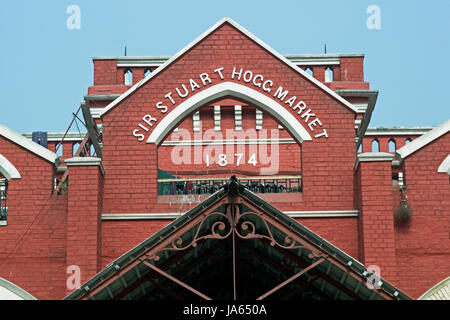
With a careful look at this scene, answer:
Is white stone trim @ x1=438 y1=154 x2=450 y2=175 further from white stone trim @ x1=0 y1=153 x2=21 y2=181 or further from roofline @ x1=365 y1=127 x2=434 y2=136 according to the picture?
white stone trim @ x1=0 y1=153 x2=21 y2=181

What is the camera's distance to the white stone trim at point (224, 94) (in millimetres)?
21188

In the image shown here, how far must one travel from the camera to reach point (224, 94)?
851 inches

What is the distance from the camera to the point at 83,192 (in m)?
20.1

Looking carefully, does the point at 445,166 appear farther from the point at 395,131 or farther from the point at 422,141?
the point at 395,131

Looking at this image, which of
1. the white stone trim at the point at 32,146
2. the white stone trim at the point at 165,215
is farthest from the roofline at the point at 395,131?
the white stone trim at the point at 32,146

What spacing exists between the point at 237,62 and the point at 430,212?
5.39 m

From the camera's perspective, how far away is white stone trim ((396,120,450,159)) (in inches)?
821

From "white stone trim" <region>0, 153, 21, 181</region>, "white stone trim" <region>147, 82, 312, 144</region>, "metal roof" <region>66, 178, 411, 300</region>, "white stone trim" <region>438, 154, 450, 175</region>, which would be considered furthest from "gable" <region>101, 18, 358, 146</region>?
"metal roof" <region>66, 178, 411, 300</region>

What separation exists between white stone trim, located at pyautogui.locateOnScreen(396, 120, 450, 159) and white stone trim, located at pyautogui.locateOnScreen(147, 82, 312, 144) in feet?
6.67
